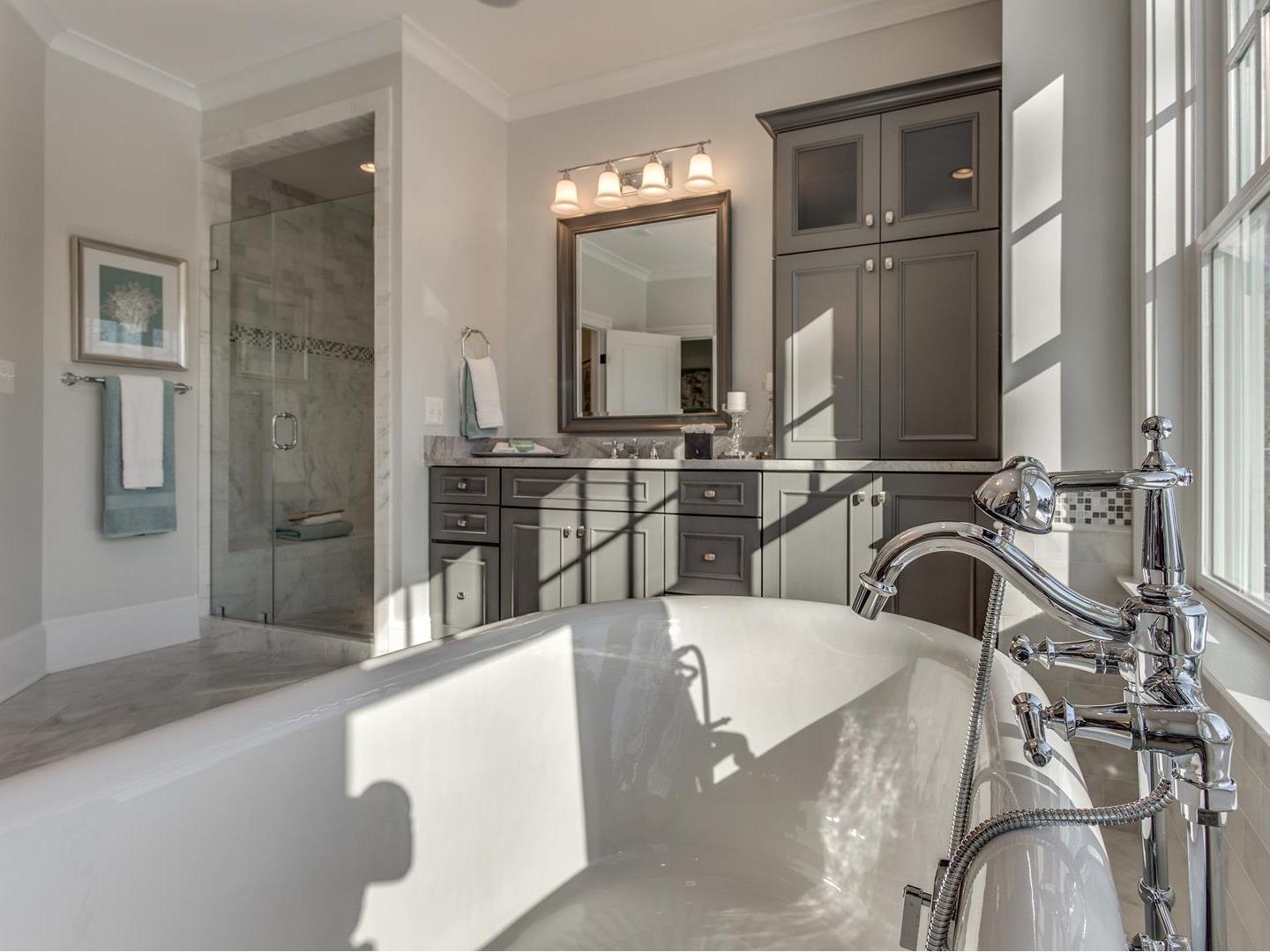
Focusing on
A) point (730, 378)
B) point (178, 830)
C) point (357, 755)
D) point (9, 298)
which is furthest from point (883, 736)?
point (9, 298)

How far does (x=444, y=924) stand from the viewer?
48.5 inches

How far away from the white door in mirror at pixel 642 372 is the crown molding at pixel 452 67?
1.34 m

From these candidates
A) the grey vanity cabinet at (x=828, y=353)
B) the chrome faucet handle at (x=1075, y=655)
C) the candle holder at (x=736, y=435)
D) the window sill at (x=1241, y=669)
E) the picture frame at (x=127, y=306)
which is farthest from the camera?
the picture frame at (x=127, y=306)

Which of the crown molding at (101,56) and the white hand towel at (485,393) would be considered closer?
the crown molding at (101,56)

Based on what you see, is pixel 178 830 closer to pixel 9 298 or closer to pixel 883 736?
pixel 883 736

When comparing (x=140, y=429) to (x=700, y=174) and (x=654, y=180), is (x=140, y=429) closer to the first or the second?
(x=654, y=180)

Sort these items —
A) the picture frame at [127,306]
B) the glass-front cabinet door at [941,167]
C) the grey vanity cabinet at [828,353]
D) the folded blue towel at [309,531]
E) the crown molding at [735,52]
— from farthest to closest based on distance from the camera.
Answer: the folded blue towel at [309,531] < the picture frame at [127,306] < the crown molding at [735,52] < the grey vanity cabinet at [828,353] < the glass-front cabinet door at [941,167]

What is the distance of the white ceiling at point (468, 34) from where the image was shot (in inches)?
118

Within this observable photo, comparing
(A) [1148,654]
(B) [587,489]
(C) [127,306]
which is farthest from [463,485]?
(A) [1148,654]

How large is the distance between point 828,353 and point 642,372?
1.02m

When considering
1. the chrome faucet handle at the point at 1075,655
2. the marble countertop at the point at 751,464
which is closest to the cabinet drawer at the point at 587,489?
the marble countertop at the point at 751,464

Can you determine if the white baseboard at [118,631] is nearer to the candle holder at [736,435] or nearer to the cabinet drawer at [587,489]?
the cabinet drawer at [587,489]

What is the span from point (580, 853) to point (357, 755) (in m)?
0.62

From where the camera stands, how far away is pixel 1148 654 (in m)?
0.68
